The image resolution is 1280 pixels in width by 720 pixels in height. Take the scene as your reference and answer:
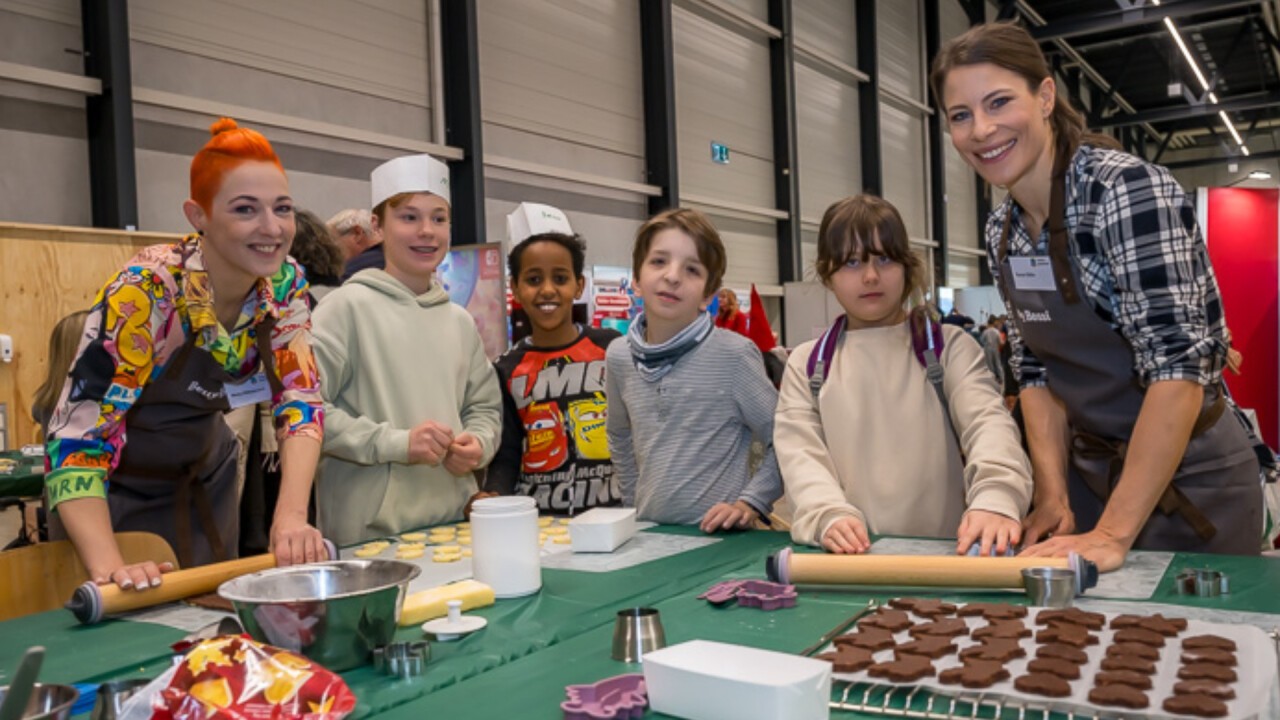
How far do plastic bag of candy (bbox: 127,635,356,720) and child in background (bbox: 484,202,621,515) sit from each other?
1527 millimetres

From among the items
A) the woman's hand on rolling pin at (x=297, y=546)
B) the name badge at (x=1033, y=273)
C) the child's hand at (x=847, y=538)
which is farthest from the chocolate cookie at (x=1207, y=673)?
the woman's hand on rolling pin at (x=297, y=546)

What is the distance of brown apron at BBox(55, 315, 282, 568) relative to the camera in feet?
6.17

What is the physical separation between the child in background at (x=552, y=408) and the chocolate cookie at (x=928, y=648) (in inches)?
61.7

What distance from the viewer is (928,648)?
104 cm

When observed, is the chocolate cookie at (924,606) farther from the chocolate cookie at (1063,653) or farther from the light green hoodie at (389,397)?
the light green hoodie at (389,397)

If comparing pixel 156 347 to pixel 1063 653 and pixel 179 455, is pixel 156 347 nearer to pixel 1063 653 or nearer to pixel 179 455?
pixel 179 455

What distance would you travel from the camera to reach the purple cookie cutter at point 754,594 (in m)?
1.33

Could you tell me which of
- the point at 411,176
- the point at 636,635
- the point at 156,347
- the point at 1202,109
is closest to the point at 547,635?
the point at 636,635

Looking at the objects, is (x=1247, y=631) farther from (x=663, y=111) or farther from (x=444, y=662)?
(x=663, y=111)

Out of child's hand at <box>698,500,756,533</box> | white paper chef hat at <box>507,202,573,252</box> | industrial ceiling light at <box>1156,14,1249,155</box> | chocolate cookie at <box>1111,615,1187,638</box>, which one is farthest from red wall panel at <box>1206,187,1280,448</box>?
industrial ceiling light at <box>1156,14,1249,155</box>

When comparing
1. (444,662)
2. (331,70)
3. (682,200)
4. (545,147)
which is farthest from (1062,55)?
(444,662)

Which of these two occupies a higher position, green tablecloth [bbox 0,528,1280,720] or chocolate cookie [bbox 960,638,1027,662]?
chocolate cookie [bbox 960,638,1027,662]

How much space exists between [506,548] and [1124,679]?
84cm

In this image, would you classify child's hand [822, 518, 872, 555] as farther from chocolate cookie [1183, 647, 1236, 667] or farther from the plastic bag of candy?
the plastic bag of candy
